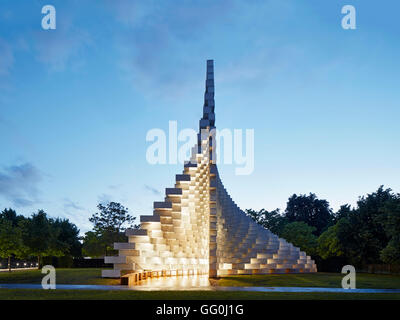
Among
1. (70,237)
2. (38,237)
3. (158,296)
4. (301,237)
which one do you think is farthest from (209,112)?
(70,237)

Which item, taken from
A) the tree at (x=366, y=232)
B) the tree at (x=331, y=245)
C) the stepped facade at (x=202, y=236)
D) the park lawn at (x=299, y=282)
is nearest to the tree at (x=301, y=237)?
the tree at (x=331, y=245)

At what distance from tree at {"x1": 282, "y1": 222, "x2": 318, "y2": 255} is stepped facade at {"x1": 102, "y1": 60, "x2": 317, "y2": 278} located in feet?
73.4

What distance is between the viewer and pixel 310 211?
106438mm

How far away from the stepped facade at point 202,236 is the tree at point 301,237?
2238cm

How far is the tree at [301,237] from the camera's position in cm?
6706

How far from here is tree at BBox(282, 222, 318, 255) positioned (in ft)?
220

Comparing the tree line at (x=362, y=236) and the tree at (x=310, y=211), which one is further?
the tree at (x=310, y=211)

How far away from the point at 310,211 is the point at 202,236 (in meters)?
76.8

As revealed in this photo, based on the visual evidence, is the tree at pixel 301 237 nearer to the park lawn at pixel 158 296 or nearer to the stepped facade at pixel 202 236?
the stepped facade at pixel 202 236

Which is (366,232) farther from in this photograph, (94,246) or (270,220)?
(94,246)

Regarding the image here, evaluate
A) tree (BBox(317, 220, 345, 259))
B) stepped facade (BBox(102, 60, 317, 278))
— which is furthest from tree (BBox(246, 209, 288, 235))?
stepped facade (BBox(102, 60, 317, 278))
